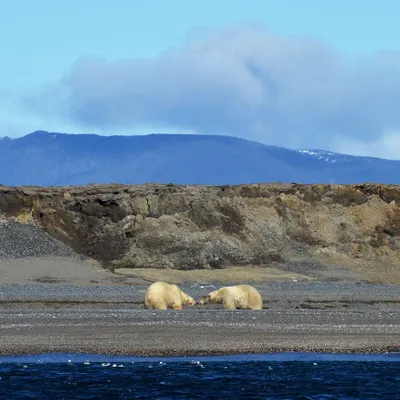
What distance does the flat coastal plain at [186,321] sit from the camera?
24.5 m

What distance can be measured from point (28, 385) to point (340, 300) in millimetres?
19416

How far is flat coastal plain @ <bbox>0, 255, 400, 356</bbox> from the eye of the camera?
24.5 meters

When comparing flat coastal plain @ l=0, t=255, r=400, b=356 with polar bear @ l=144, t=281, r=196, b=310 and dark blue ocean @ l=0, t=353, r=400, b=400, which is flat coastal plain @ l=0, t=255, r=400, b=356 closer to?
polar bear @ l=144, t=281, r=196, b=310

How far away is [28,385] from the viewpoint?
19.8 metres

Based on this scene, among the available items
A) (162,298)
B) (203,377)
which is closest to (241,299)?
(162,298)

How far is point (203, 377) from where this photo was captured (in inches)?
818

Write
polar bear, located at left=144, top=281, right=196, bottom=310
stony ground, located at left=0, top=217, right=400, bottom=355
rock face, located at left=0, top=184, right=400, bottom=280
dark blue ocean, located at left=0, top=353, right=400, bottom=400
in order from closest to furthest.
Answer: dark blue ocean, located at left=0, top=353, right=400, bottom=400 → stony ground, located at left=0, top=217, right=400, bottom=355 → polar bear, located at left=144, top=281, right=196, bottom=310 → rock face, located at left=0, top=184, right=400, bottom=280

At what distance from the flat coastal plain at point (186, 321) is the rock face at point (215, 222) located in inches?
217

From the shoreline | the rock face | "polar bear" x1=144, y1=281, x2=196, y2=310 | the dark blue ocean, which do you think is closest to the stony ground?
the shoreline

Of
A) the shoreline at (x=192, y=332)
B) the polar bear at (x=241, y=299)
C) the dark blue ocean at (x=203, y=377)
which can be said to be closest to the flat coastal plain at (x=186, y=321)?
the shoreline at (x=192, y=332)

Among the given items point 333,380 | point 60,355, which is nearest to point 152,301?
point 60,355

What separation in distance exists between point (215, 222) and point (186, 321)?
23.9 meters

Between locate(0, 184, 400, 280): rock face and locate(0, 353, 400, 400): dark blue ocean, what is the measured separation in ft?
81.7

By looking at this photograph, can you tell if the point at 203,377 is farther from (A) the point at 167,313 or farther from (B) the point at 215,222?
(B) the point at 215,222
